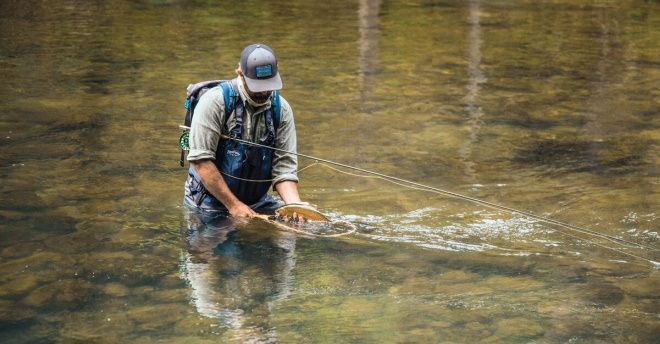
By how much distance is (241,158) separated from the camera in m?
6.80

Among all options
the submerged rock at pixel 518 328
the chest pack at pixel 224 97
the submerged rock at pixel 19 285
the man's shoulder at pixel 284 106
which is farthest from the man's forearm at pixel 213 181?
the submerged rock at pixel 518 328

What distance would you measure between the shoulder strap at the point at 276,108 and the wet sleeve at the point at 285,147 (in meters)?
0.02

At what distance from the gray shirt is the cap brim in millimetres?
246

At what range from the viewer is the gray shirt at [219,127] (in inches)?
258

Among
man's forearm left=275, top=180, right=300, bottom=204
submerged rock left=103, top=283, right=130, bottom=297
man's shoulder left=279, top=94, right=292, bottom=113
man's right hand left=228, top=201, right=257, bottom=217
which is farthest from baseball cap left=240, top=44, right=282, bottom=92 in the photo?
submerged rock left=103, top=283, right=130, bottom=297

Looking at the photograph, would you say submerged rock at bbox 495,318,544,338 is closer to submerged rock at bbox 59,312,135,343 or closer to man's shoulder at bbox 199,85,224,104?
submerged rock at bbox 59,312,135,343

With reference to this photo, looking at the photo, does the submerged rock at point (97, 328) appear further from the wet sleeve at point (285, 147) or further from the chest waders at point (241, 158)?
the wet sleeve at point (285, 147)

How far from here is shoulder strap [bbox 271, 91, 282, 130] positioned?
672cm

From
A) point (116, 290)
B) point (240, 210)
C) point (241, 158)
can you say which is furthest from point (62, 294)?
point (241, 158)

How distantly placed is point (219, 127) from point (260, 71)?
19.9 inches

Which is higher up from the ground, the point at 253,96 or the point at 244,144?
the point at 253,96

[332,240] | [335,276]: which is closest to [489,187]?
[332,240]

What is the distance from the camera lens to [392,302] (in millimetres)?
5926

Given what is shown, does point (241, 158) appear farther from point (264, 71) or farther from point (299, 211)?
point (264, 71)
